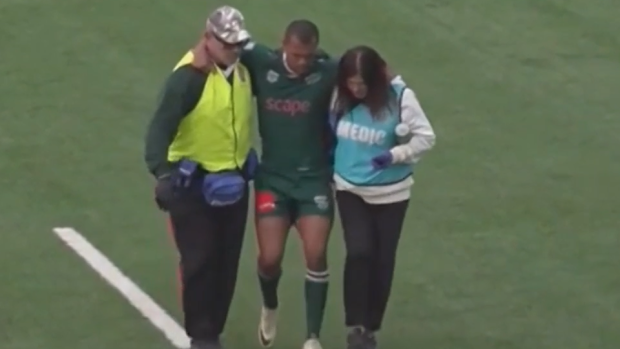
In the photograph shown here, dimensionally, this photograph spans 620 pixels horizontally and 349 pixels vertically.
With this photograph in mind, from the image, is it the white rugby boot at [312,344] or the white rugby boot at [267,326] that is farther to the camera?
the white rugby boot at [267,326]

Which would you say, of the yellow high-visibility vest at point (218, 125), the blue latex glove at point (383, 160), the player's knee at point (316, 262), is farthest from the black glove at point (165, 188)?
the blue latex glove at point (383, 160)

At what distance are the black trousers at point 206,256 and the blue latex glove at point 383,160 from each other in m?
0.77

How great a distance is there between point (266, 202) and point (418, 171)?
3.98 meters

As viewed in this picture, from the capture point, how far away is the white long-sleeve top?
926 centimetres

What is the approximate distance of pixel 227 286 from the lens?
9.57m

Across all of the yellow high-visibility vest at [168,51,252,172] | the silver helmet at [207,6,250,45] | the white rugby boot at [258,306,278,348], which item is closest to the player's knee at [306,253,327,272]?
the white rugby boot at [258,306,278,348]

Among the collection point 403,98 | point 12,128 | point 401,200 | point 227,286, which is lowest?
point 12,128

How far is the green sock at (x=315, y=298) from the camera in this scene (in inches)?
376

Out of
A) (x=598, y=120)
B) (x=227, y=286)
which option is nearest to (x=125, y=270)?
(x=227, y=286)

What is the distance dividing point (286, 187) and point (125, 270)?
7.38 feet

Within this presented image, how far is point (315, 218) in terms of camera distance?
371 inches

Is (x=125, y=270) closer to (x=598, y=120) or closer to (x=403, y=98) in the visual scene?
(x=403, y=98)

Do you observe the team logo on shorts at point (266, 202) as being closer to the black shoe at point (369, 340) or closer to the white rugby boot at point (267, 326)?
the white rugby boot at point (267, 326)

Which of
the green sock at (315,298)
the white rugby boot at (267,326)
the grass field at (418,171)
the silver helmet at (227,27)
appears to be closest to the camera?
the silver helmet at (227,27)
